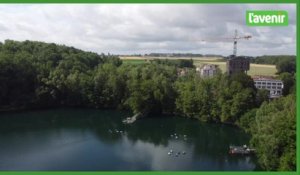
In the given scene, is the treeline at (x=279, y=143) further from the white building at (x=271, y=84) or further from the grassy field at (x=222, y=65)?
the grassy field at (x=222, y=65)

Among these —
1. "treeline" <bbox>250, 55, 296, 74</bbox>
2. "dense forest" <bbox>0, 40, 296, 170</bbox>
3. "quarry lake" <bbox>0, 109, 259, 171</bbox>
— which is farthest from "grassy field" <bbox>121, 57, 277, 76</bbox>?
"quarry lake" <bbox>0, 109, 259, 171</bbox>

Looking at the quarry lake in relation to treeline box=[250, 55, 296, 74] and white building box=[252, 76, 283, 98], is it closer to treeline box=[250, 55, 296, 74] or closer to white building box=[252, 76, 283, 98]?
white building box=[252, 76, 283, 98]

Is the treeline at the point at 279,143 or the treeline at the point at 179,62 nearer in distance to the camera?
the treeline at the point at 279,143

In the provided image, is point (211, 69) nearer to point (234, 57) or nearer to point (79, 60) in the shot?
point (234, 57)

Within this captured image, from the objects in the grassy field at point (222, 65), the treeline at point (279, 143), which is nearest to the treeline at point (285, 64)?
the grassy field at point (222, 65)

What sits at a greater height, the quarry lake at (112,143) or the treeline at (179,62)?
the treeline at (179,62)

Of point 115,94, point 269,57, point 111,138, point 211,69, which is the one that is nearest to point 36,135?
point 111,138

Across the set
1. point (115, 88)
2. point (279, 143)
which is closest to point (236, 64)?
point (115, 88)
